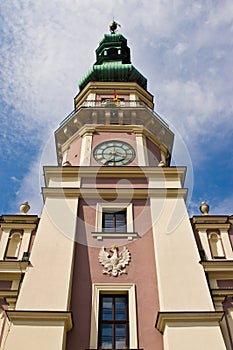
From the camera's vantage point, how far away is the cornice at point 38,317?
10.4 m

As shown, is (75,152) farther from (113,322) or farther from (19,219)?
(113,322)

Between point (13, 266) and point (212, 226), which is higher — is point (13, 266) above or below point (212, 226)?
below

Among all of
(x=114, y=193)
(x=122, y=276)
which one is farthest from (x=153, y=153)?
(x=122, y=276)

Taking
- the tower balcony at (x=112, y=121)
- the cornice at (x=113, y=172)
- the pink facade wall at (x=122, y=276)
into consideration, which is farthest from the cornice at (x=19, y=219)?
the tower balcony at (x=112, y=121)

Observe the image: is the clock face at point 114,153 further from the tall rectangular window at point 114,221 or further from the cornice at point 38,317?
the cornice at point 38,317

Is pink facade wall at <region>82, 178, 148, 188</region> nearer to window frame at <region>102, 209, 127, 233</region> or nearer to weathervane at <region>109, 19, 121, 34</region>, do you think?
window frame at <region>102, 209, 127, 233</region>

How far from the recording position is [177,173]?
53.2 ft

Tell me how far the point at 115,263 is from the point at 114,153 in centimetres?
644

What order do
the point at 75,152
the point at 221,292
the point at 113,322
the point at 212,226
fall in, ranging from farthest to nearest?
the point at 75,152, the point at 212,226, the point at 221,292, the point at 113,322

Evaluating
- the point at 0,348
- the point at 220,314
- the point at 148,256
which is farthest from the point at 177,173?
the point at 0,348

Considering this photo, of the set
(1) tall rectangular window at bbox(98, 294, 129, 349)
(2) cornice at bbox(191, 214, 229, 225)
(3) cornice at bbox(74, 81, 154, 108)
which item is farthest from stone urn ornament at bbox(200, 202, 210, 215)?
(3) cornice at bbox(74, 81, 154, 108)

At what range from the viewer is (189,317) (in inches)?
414

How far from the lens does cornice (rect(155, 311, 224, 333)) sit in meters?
10.5

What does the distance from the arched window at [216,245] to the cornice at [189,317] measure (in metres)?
3.00
